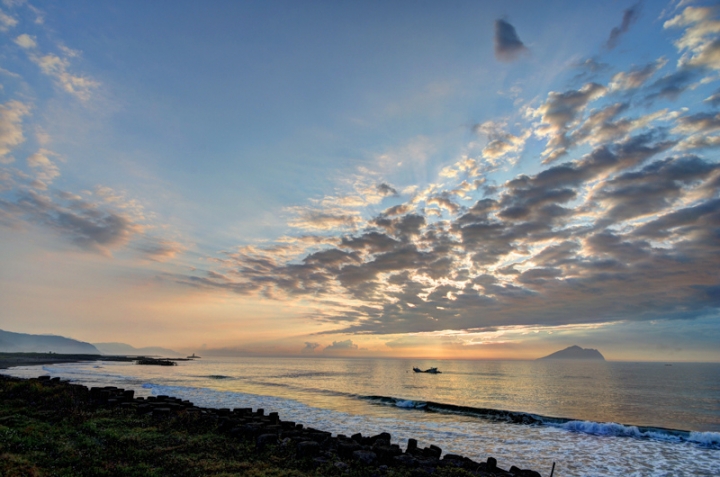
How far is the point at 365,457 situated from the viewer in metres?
15.2

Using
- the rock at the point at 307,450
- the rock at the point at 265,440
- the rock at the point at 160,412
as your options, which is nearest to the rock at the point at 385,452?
the rock at the point at 307,450

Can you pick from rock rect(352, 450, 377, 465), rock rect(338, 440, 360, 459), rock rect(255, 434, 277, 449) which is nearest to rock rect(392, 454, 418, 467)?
rock rect(352, 450, 377, 465)

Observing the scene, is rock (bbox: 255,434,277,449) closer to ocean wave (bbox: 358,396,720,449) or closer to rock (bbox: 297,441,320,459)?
rock (bbox: 297,441,320,459)

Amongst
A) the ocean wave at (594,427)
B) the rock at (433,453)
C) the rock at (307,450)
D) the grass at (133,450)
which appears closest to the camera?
the grass at (133,450)

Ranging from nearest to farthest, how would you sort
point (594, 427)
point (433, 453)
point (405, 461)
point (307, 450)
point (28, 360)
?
point (307, 450) → point (405, 461) → point (433, 453) → point (594, 427) → point (28, 360)

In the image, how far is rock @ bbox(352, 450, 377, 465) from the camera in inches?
593

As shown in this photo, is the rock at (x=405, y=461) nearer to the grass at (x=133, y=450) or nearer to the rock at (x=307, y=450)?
the grass at (x=133, y=450)

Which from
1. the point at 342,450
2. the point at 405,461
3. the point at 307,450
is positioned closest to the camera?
the point at 307,450

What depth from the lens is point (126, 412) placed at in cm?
2277

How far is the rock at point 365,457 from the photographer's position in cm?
1507

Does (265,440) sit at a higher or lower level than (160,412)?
higher

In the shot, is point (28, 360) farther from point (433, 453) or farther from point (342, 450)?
point (433, 453)

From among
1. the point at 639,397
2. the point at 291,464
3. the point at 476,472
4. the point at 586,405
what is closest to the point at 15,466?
the point at 291,464

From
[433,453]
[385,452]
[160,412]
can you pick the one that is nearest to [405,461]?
[385,452]
